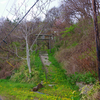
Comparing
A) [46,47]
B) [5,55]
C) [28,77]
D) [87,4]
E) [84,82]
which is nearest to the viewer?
[84,82]

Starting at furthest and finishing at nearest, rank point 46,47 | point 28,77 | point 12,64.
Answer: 1. point 46,47
2. point 12,64
3. point 28,77

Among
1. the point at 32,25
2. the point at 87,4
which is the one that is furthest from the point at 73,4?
the point at 32,25

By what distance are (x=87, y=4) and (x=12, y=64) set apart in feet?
45.8

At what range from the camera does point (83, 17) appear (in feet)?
50.0

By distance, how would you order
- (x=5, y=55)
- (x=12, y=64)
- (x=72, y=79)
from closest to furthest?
(x=72, y=79)
(x=12, y=64)
(x=5, y=55)

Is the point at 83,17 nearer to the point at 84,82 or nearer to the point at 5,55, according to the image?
the point at 84,82

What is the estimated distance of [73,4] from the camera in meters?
14.9

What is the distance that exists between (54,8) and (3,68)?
16850 mm

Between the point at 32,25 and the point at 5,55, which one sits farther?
the point at 5,55

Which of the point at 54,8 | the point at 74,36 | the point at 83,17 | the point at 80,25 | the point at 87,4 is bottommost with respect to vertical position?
the point at 74,36

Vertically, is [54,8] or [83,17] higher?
[54,8]

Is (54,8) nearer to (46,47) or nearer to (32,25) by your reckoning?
(46,47)

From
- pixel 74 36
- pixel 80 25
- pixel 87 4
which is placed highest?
pixel 87 4

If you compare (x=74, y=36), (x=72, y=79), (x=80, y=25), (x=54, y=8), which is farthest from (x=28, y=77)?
(x=54, y=8)
